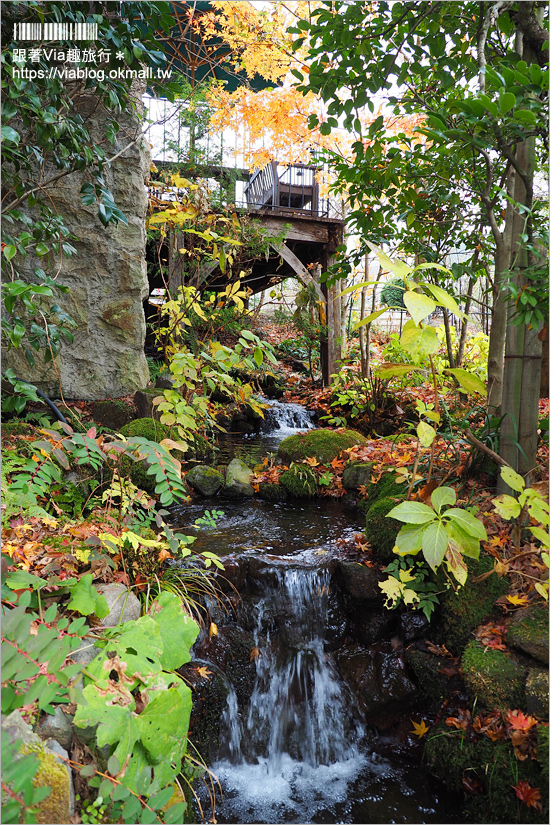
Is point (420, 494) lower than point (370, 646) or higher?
higher

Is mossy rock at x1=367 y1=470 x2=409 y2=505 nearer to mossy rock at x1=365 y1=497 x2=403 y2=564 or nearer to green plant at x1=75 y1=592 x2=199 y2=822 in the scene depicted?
mossy rock at x1=365 y1=497 x2=403 y2=564

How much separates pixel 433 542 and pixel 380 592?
1097 millimetres

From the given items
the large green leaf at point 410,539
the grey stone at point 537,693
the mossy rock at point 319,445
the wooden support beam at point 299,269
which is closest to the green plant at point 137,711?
the large green leaf at point 410,539

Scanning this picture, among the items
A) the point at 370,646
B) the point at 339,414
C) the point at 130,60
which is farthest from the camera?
the point at 339,414

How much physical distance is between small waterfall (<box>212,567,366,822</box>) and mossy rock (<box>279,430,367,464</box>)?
227cm

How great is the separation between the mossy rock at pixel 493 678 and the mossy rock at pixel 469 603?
0.48 feet

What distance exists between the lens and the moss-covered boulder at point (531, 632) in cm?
231

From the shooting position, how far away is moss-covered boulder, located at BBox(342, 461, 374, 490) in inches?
186

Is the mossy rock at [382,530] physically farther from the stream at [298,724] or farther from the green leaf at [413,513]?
the green leaf at [413,513]

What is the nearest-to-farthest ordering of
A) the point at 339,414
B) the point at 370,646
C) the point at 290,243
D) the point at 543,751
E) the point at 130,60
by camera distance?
the point at 543,751, the point at 130,60, the point at 370,646, the point at 339,414, the point at 290,243

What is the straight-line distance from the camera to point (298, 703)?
282cm

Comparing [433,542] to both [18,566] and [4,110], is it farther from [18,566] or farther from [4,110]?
[4,110]

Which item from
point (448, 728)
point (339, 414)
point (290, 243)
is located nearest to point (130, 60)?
point (448, 728)

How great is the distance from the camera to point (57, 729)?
1.69 meters
